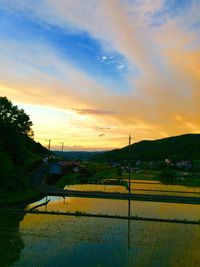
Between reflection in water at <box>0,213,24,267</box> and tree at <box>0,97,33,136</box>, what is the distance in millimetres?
20740

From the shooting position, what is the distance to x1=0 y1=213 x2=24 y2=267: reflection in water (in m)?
17.6

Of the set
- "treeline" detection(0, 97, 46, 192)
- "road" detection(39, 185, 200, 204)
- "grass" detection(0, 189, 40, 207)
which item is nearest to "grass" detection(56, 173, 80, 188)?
"treeline" detection(0, 97, 46, 192)

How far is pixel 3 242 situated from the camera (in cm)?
2044

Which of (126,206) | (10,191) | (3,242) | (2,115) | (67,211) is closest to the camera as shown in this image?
(3,242)

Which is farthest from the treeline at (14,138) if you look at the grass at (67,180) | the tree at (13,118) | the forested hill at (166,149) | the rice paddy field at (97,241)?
the forested hill at (166,149)

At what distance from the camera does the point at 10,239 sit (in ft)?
68.9

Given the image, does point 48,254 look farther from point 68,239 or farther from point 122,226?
point 122,226

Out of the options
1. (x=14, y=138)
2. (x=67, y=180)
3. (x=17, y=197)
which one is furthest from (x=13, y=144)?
(x=67, y=180)

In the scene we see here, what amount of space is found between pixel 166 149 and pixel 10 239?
Answer: 122308mm

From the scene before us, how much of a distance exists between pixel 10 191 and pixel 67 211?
10331 mm

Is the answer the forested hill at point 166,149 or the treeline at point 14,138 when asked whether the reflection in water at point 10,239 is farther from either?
the forested hill at point 166,149

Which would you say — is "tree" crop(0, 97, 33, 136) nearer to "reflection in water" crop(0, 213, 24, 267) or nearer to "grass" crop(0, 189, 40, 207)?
"grass" crop(0, 189, 40, 207)

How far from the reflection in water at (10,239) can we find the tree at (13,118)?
20.7 m

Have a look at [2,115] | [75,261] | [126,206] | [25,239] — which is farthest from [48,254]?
[2,115]
